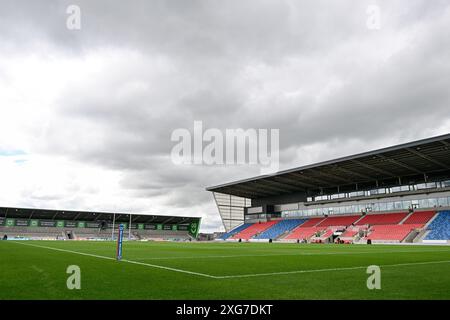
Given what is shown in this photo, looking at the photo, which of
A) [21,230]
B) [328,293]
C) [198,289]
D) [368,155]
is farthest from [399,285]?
[21,230]

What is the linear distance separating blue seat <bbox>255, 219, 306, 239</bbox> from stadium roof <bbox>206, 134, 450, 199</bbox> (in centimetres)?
739

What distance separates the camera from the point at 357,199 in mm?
69938

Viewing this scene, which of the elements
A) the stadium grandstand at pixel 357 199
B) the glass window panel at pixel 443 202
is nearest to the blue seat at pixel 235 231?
the stadium grandstand at pixel 357 199

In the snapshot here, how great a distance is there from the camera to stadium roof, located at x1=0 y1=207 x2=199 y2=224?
91162mm

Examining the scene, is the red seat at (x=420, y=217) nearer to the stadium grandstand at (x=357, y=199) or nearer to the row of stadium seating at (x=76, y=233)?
the stadium grandstand at (x=357, y=199)

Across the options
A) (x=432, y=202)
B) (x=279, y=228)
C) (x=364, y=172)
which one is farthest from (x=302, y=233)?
(x=432, y=202)

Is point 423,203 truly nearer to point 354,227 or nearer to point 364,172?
point 364,172

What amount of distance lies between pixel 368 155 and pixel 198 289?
4799cm

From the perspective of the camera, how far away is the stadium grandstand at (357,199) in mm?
51281

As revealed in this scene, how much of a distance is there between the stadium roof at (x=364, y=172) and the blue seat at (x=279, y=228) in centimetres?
739

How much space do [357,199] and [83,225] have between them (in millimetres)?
76221

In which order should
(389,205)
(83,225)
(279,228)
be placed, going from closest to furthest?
(389,205) → (279,228) → (83,225)

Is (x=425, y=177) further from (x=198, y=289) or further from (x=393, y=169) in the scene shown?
(x=198, y=289)

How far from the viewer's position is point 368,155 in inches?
2005
